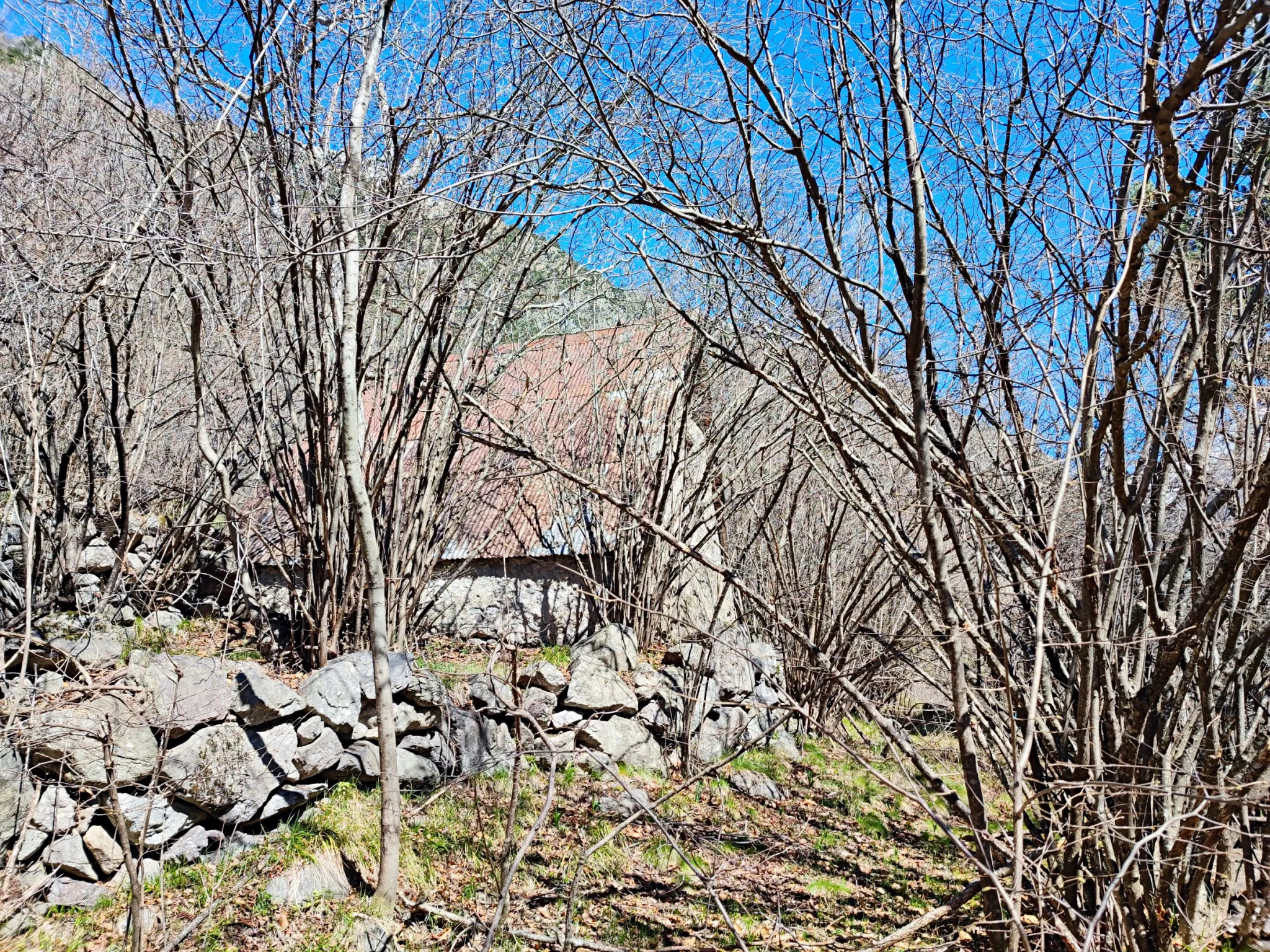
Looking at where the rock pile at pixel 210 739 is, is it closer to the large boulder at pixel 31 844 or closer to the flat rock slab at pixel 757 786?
the large boulder at pixel 31 844

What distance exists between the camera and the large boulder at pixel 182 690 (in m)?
3.98

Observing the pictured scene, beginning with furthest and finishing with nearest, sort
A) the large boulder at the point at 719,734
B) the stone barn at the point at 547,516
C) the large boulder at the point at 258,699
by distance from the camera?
the stone barn at the point at 547,516, the large boulder at the point at 719,734, the large boulder at the point at 258,699

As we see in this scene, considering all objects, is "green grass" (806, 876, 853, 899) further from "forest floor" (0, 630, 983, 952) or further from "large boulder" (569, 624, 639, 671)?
"large boulder" (569, 624, 639, 671)

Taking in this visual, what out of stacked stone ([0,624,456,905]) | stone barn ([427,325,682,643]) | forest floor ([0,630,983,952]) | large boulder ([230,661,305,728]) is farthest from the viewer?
stone barn ([427,325,682,643])

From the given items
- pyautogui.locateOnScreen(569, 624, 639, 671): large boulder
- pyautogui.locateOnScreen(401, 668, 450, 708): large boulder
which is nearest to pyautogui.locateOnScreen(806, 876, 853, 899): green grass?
pyautogui.locateOnScreen(569, 624, 639, 671): large boulder

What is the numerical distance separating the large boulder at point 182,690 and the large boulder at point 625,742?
2.54 m

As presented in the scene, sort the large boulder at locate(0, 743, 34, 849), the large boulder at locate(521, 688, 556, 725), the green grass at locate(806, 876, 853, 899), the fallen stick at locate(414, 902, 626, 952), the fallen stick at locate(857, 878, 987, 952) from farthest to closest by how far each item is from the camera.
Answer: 1. the large boulder at locate(521, 688, 556, 725)
2. the green grass at locate(806, 876, 853, 899)
3. the large boulder at locate(0, 743, 34, 849)
4. the fallen stick at locate(414, 902, 626, 952)
5. the fallen stick at locate(857, 878, 987, 952)

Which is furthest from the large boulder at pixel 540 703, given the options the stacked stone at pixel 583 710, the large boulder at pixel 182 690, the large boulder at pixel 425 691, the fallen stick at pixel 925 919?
the fallen stick at pixel 925 919

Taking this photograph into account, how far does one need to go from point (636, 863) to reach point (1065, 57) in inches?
172

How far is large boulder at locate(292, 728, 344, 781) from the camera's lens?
14.8ft

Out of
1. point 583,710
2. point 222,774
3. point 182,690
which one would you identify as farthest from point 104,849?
point 583,710

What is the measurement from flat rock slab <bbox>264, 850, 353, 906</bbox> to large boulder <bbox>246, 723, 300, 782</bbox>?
1.52 feet

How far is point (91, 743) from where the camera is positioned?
3.72m

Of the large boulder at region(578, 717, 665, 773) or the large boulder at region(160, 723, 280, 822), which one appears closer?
the large boulder at region(160, 723, 280, 822)
